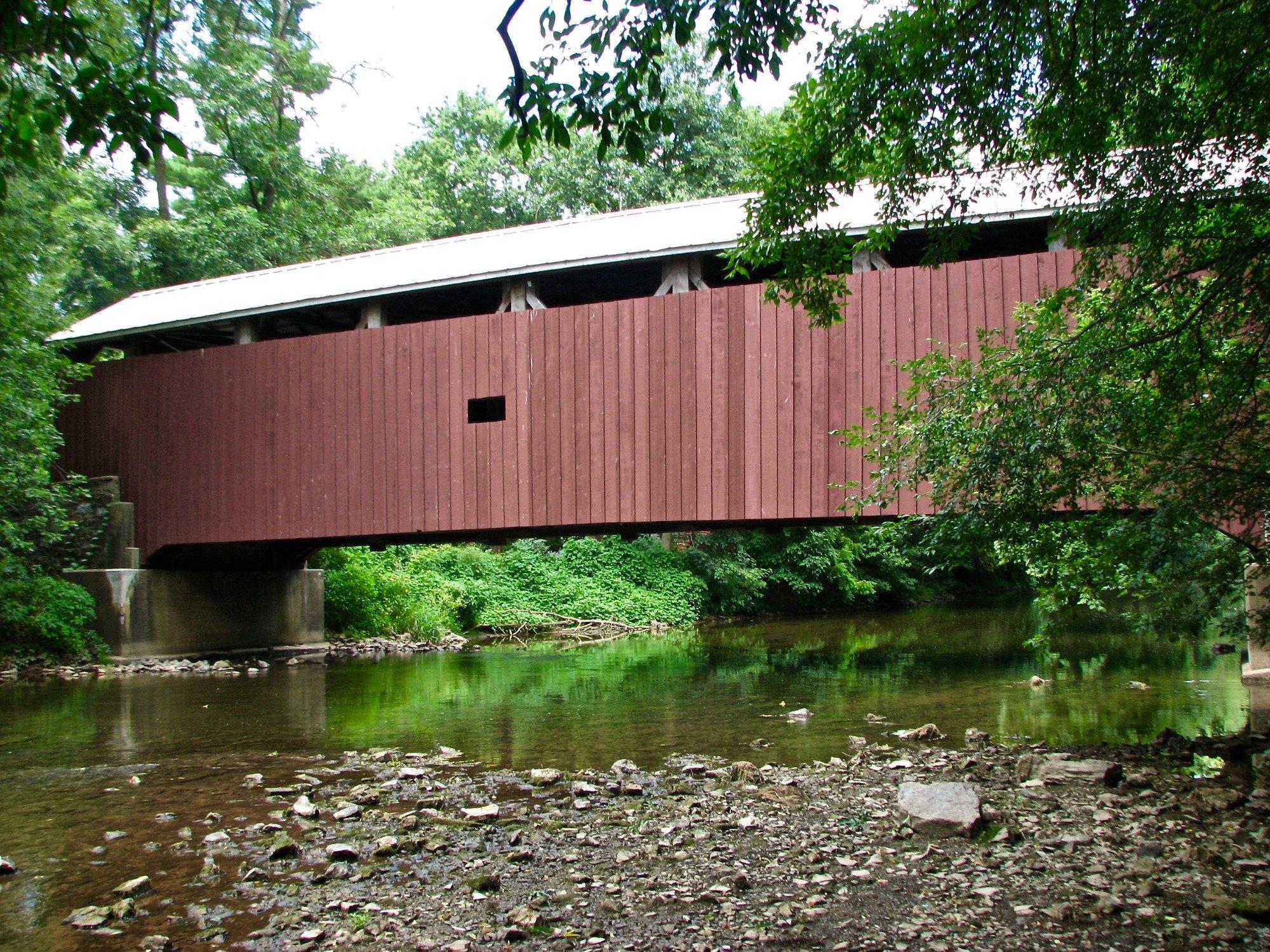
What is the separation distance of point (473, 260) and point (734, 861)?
837 centimetres

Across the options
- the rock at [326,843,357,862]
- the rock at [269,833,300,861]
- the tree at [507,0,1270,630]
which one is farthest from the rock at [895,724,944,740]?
the rock at [269,833,300,861]

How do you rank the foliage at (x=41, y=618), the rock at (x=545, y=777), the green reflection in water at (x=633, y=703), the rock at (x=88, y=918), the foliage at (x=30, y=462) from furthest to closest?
1. the foliage at (x=41, y=618)
2. the foliage at (x=30, y=462)
3. the green reflection in water at (x=633, y=703)
4. the rock at (x=545, y=777)
5. the rock at (x=88, y=918)

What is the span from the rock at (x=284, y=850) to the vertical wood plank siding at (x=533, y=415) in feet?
19.6

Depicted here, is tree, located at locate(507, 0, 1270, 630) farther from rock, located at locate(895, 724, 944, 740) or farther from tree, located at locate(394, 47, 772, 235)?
tree, located at locate(394, 47, 772, 235)

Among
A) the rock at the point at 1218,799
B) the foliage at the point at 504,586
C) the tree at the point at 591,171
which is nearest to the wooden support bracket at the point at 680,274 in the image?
the rock at the point at 1218,799

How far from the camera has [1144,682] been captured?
28.4ft

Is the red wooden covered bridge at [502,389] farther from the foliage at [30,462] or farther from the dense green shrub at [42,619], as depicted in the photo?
the foliage at [30,462]

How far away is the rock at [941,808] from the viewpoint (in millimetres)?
3861

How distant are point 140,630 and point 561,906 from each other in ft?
34.5

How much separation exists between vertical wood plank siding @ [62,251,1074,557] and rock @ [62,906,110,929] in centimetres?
665

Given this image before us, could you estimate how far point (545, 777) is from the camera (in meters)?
5.21

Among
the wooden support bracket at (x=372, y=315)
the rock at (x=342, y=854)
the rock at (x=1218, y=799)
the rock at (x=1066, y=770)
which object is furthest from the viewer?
the wooden support bracket at (x=372, y=315)

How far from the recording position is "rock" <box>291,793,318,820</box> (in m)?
4.50

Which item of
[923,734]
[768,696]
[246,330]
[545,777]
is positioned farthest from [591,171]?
[545,777]
